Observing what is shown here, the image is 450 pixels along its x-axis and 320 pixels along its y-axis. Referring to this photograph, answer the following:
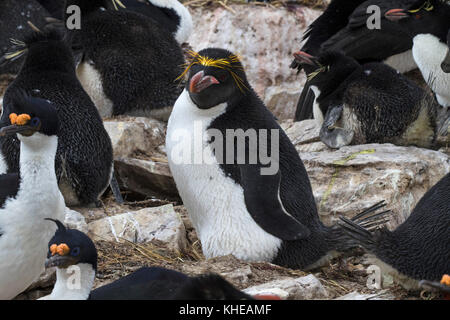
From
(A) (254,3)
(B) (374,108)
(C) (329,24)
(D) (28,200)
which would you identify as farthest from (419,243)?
(A) (254,3)

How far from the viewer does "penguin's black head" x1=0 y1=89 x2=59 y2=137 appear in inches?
127

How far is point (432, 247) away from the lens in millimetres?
3053

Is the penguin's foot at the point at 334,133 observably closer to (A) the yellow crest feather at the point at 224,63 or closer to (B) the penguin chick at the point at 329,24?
(A) the yellow crest feather at the point at 224,63

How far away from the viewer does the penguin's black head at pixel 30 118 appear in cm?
322

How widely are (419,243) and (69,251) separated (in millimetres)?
1328

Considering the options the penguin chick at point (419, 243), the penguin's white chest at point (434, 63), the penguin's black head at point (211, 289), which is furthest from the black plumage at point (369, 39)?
the penguin's black head at point (211, 289)

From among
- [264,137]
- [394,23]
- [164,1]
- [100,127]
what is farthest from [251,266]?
[164,1]

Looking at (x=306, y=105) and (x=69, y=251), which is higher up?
(x=306, y=105)

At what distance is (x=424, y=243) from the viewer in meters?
3.08

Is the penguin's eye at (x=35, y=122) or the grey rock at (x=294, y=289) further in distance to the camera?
the penguin's eye at (x=35, y=122)

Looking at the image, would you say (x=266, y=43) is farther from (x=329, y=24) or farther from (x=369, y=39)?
(x=369, y=39)

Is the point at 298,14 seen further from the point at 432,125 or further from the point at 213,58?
the point at 213,58

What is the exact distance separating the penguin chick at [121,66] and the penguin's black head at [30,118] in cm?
228

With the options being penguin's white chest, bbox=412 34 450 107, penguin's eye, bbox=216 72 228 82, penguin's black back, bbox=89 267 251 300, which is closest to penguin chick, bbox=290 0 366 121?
penguin's white chest, bbox=412 34 450 107
